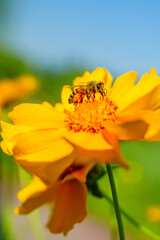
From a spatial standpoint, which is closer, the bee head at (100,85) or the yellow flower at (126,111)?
the yellow flower at (126,111)

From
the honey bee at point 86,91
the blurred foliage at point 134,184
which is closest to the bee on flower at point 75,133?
the honey bee at point 86,91

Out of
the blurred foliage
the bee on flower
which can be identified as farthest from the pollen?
the blurred foliage

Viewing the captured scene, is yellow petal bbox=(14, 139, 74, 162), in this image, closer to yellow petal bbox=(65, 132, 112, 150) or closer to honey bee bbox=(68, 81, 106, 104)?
yellow petal bbox=(65, 132, 112, 150)

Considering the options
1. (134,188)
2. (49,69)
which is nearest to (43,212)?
(134,188)

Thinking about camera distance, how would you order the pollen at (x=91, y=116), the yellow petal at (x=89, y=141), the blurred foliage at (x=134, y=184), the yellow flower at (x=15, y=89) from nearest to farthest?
the yellow petal at (x=89, y=141) < the pollen at (x=91, y=116) < the yellow flower at (x=15, y=89) < the blurred foliage at (x=134, y=184)

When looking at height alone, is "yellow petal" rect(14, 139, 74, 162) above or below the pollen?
below

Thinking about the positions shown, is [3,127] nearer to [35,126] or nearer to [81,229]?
[35,126]

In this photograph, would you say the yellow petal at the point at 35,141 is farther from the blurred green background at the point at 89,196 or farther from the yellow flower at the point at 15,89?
the yellow flower at the point at 15,89
